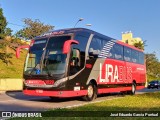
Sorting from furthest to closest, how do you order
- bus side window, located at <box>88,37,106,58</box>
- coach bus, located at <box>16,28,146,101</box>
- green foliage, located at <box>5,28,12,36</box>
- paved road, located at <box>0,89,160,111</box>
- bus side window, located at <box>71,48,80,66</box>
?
green foliage, located at <box>5,28,12,36</box>
bus side window, located at <box>88,37,106,58</box>
bus side window, located at <box>71,48,80,66</box>
coach bus, located at <box>16,28,146,101</box>
paved road, located at <box>0,89,160,111</box>

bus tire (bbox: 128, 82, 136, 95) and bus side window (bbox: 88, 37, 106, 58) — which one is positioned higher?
bus side window (bbox: 88, 37, 106, 58)

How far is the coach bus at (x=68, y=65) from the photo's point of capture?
14.5 metres

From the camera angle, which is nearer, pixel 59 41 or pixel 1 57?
pixel 59 41

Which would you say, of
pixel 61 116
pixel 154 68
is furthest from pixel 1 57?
pixel 154 68

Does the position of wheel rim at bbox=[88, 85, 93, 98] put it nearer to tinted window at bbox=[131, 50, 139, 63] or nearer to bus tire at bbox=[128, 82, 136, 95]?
bus tire at bbox=[128, 82, 136, 95]

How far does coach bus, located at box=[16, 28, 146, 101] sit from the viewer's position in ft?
47.6

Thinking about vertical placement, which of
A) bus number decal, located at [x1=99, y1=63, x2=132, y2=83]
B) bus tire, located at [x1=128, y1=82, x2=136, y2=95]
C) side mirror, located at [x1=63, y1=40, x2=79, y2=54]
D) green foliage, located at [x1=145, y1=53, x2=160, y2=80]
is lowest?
bus tire, located at [x1=128, y1=82, x2=136, y2=95]

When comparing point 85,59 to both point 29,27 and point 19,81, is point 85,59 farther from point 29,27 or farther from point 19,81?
point 29,27

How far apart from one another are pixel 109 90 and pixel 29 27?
61.8 metres

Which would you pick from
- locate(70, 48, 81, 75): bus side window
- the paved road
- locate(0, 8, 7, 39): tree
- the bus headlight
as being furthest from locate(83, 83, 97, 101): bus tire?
locate(0, 8, 7, 39): tree

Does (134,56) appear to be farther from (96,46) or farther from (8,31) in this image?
(8,31)

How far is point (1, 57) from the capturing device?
4619 centimetres

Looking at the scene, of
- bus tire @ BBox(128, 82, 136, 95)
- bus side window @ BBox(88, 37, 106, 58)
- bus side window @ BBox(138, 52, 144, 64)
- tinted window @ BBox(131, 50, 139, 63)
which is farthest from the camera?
bus side window @ BBox(138, 52, 144, 64)

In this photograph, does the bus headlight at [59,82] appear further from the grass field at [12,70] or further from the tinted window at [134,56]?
the grass field at [12,70]
